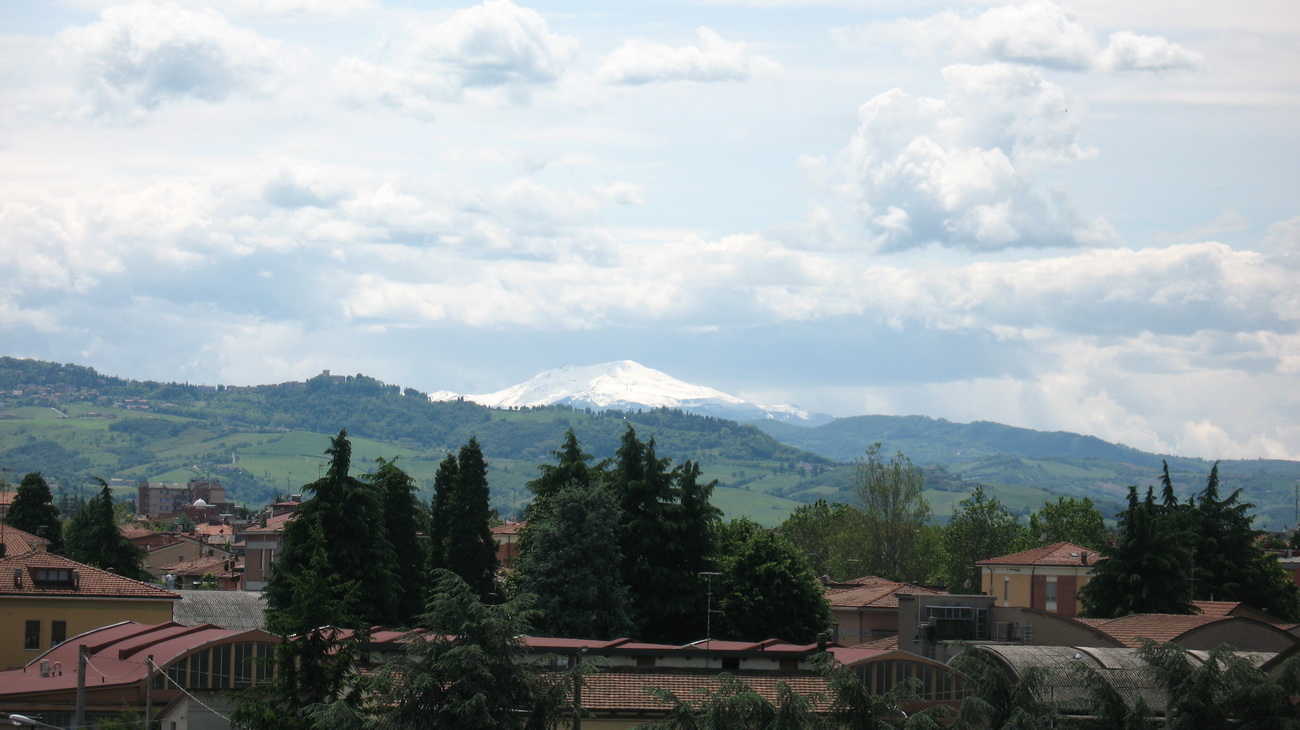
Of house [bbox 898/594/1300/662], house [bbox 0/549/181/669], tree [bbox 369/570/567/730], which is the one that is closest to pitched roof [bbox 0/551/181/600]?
house [bbox 0/549/181/669]

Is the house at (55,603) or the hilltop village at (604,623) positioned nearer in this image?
the hilltop village at (604,623)

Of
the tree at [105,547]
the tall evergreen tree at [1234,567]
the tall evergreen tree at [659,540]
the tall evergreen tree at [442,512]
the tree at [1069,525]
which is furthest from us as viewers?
the tree at [1069,525]

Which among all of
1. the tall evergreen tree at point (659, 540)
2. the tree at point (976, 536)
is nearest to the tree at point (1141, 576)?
the tall evergreen tree at point (659, 540)

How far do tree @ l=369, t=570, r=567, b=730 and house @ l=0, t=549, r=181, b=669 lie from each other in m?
30.7

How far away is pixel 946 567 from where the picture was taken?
11675cm

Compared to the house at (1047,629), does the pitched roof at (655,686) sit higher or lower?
lower

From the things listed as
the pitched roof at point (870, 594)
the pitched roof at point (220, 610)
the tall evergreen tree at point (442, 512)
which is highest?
the tall evergreen tree at point (442, 512)

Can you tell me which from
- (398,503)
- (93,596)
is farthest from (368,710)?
(398,503)

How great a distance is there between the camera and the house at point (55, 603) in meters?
58.5

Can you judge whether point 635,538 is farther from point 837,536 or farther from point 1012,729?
point 837,536

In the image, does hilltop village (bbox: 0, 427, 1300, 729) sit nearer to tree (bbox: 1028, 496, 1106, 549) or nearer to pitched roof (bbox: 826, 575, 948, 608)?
pitched roof (bbox: 826, 575, 948, 608)

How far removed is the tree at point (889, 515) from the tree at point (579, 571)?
58.3 m

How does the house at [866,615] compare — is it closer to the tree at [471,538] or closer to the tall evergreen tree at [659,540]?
the tall evergreen tree at [659,540]

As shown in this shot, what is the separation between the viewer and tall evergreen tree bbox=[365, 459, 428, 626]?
72.9 m
